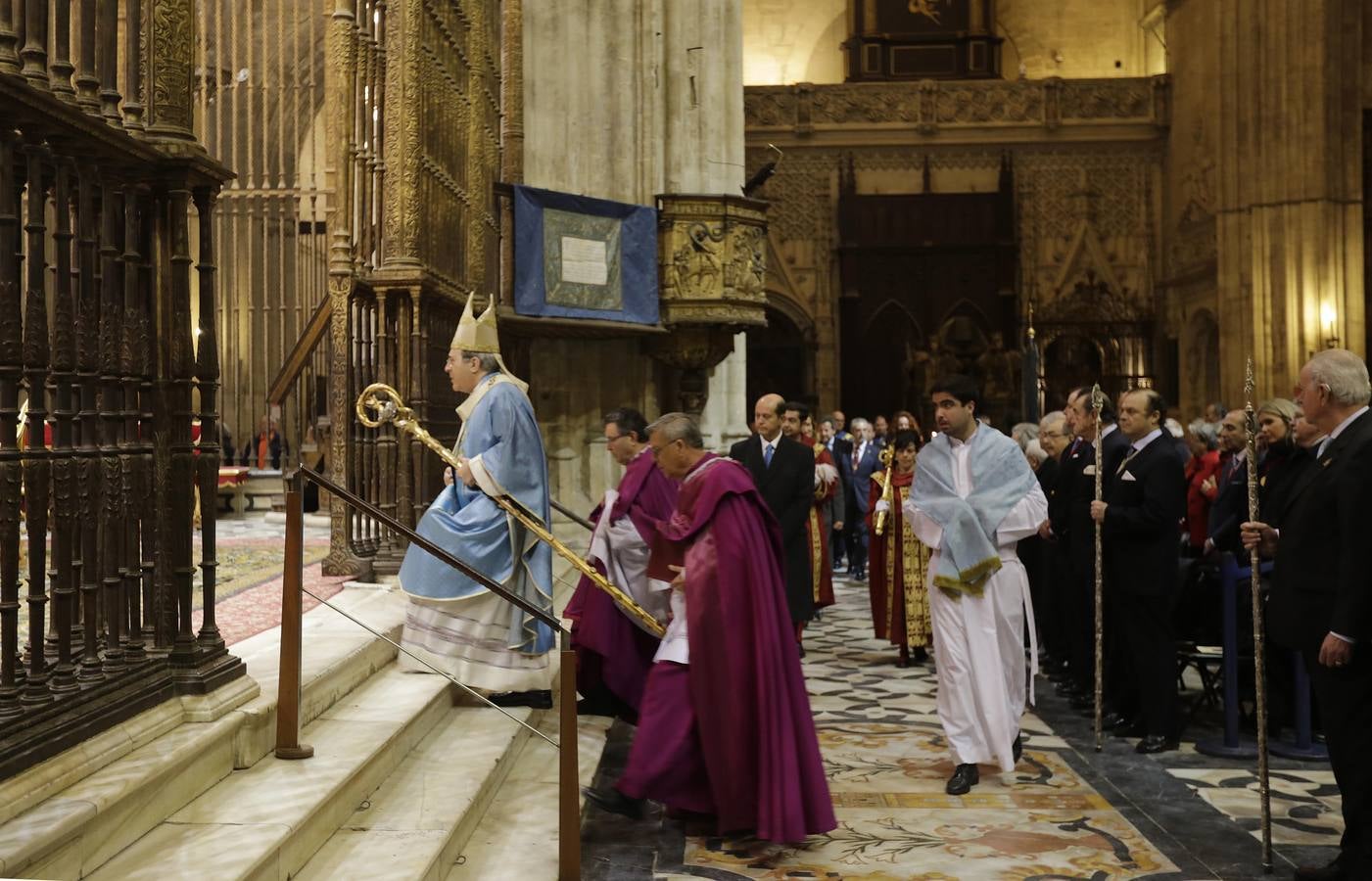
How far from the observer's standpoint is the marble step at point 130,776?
2.59 meters

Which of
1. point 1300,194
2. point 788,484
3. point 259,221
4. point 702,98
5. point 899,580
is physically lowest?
point 899,580

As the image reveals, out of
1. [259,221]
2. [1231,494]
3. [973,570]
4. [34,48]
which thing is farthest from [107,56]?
[259,221]

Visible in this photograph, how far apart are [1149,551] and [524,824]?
10.7 feet

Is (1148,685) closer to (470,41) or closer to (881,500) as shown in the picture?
(881,500)

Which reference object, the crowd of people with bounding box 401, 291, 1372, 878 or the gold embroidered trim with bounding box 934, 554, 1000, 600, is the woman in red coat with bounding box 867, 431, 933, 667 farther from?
the gold embroidered trim with bounding box 934, 554, 1000, 600

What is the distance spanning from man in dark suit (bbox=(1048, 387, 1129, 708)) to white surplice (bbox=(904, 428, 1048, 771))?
128cm

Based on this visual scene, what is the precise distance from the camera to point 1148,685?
242 inches

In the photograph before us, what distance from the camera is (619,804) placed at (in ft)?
15.5

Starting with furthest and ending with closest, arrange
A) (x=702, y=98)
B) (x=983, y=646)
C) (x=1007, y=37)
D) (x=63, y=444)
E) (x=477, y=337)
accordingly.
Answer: (x=1007, y=37) → (x=702, y=98) → (x=477, y=337) → (x=983, y=646) → (x=63, y=444)

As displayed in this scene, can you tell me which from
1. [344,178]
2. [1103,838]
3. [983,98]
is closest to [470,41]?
[344,178]

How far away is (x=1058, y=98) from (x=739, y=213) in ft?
47.5

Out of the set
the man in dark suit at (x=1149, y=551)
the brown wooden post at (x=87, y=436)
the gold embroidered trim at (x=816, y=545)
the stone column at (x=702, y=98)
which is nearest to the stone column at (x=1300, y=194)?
the stone column at (x=702, y=98)

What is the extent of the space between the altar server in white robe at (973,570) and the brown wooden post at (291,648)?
2.68 m

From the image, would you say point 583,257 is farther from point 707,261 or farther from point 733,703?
point 733,703
